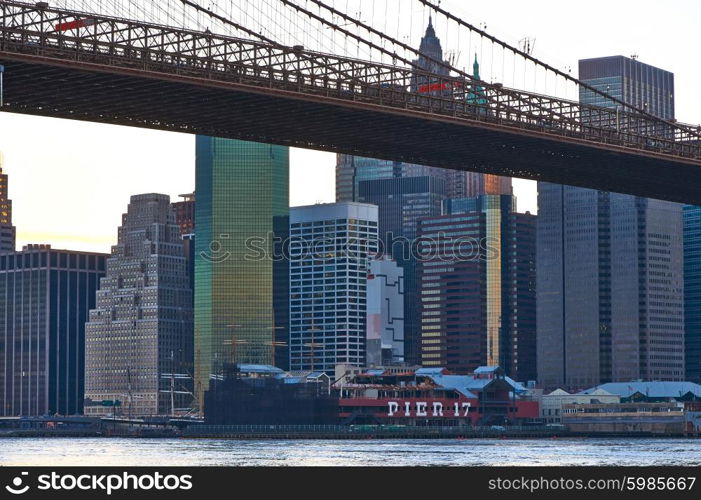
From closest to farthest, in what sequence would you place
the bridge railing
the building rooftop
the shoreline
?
the bridge railing, the shoreline, the building rooftop

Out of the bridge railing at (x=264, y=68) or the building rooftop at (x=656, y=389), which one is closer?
the bridge railing at (x=264, y=68)

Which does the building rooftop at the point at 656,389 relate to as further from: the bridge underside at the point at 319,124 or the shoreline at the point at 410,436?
the bridge underside at the point at 319,124

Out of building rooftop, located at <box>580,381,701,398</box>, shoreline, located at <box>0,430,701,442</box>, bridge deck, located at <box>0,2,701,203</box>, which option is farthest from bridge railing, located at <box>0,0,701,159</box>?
building rooftop, located at <box>580,381,701,398</box>

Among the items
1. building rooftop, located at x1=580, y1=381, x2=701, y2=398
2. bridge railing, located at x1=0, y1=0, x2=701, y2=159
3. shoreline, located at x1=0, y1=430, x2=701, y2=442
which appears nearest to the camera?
bridge railing, located at x1=0, y1=0, x2=701, y2=159

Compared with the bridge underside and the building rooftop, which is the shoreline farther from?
the bridge underside

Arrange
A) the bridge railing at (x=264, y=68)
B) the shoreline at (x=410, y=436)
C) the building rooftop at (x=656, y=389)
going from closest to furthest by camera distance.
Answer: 1. the bridge railing at (x=264, y=68)
2. the shoreline at (x=410, y=436)
3. the building rooftop at (x=656, y=389)

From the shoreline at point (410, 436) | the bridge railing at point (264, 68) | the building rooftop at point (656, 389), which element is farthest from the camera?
the building rooftop at point (656, 389)

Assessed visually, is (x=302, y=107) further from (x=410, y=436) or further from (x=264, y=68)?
(x=410, y=436)

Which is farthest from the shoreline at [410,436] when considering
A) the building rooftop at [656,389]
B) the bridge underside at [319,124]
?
the bridge underside at [319,124]
